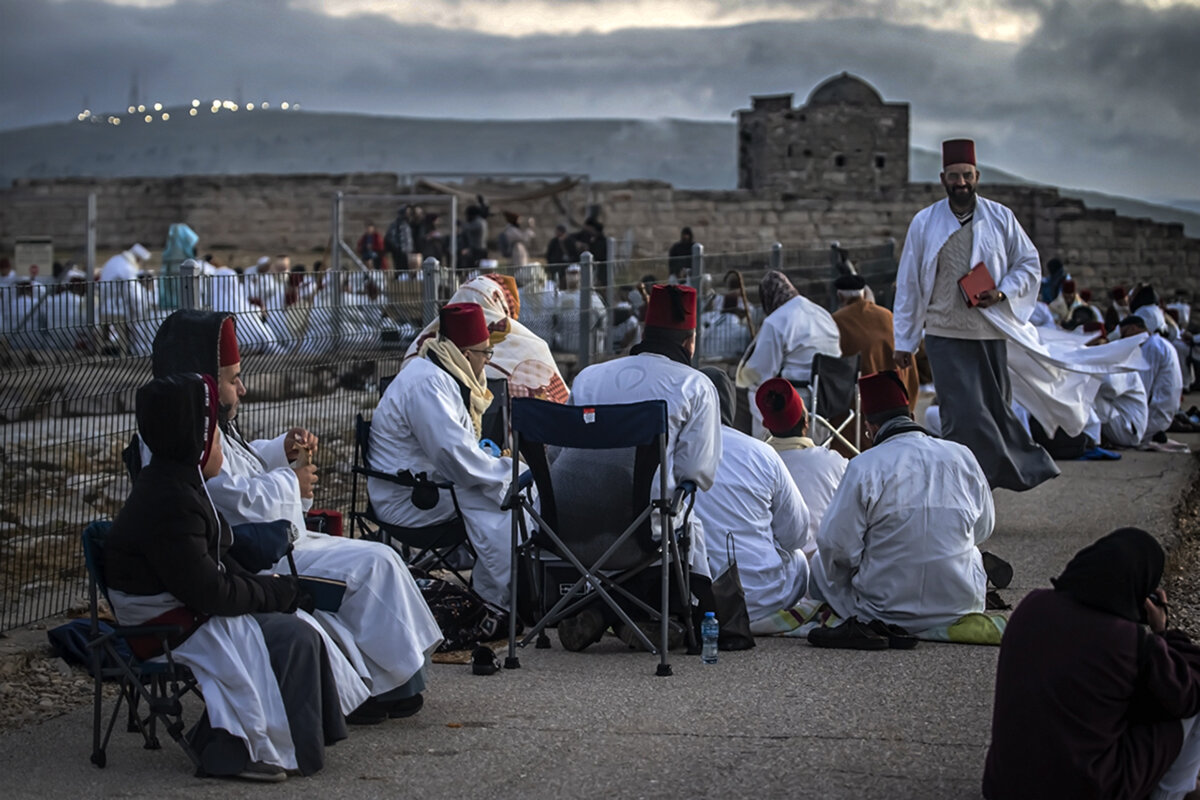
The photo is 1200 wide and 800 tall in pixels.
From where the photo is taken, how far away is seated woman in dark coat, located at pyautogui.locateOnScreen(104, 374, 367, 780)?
14.9 feet

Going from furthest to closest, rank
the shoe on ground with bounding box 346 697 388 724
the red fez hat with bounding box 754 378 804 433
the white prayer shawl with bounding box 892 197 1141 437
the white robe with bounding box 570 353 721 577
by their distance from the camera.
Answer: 1. the white prayer shawl with bounding box 892 197 1141 437
2. the red fez hat with bounding box 754 378 804 433
3. the white robe with bounding box 570 353 721 577
4. the shoe on ground with bounding box 346 697 388 724

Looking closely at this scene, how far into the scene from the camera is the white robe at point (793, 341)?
10.6 meters

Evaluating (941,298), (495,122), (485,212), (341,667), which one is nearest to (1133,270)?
(485,212)

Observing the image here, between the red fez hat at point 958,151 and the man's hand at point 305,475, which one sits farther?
the red fez hat at point 958,151

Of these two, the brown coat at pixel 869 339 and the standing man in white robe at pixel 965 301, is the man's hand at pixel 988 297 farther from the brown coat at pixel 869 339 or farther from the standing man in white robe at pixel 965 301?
the brown coat at pixel 869 339

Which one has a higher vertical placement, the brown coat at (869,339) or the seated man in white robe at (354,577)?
the brown coat at (869,339)

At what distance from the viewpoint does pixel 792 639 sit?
657 cm

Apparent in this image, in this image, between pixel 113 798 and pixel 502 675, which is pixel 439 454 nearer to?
pixel 502 675

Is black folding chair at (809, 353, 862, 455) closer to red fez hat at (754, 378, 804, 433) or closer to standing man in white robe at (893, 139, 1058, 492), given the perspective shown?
standing man in white robe at (893, 139, 1058, 492)

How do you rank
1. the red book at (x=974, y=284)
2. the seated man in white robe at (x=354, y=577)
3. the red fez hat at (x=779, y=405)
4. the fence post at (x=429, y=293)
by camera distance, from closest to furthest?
the seated man in white robe at (x=354, y=577)
the red fez hat at (x=779, y=405)
the red book at (x=974, y=284)
the fence post at (x=429, y=293)

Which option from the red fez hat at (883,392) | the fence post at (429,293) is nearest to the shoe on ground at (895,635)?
the red fez hat at (883,392)

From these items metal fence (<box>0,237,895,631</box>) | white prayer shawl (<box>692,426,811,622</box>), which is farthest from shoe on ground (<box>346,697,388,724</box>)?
metal fence (<box>0,237,895,631</box>)

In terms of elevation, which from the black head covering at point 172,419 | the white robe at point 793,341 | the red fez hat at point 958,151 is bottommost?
the black head covering at point 172,419

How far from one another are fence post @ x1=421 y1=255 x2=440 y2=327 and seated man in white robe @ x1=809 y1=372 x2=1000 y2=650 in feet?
14.9
